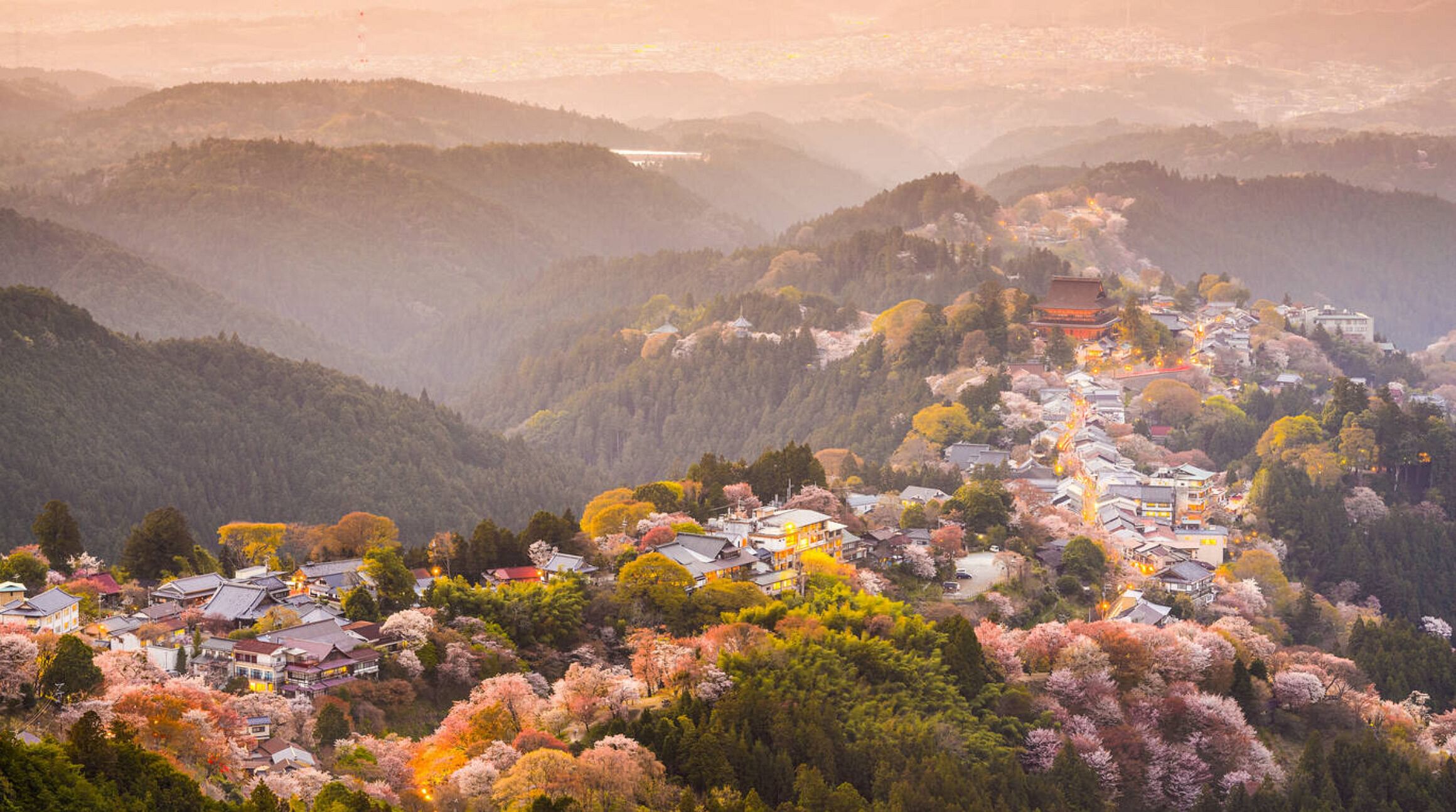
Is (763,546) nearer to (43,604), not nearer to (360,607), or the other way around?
(360,607)

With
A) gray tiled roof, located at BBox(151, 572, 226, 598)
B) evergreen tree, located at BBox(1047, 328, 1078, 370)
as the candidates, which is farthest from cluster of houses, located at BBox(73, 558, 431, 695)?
evergreen tree, located at BBox(1047, 328, 1078, 370)

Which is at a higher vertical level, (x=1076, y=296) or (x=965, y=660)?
(x=965, y=660)

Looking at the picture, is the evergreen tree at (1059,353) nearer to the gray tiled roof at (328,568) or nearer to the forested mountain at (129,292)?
the gray tiled roof at (328,568)

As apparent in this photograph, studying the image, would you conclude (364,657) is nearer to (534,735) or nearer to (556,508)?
(534,735)

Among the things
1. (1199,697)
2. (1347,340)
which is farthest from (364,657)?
(1347,340)

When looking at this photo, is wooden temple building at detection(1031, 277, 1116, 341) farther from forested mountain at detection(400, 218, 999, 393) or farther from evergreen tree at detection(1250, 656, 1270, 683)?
evergreen tree at detection(1250, 656, 1270, 683)

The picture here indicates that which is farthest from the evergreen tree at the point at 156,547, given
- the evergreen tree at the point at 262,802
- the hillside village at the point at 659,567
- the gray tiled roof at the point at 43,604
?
the evergreen tree at the point at 262,802

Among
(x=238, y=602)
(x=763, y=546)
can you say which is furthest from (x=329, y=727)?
(x=763, y=546)
